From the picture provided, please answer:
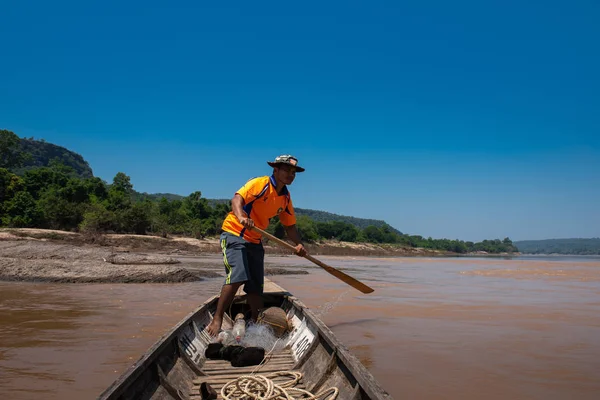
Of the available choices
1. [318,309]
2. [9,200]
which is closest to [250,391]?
[318,309]

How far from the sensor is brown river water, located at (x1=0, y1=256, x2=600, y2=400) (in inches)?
154

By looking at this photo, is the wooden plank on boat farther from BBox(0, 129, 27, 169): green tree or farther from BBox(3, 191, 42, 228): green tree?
BBox(0, 129, 27, 169): green tree

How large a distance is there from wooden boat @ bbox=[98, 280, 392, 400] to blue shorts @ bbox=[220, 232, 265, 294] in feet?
2.11

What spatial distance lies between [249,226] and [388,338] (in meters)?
2.81

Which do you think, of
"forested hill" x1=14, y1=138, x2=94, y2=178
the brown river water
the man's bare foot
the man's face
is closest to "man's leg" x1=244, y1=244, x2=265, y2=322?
the man's bare foot

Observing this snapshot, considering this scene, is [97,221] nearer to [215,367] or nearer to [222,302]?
[222,302]

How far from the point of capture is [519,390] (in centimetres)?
391

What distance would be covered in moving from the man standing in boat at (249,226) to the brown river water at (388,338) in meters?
1.28

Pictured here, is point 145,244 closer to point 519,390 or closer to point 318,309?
point 318,309

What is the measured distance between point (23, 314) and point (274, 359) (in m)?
4.71

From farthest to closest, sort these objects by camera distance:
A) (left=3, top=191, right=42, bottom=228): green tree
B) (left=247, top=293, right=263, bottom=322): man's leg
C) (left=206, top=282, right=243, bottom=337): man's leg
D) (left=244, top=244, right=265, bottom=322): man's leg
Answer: (left=3, top=191, right=42, bottom=228): green tree
(left=247, top=293, right=263, bottom=322): man's leg
(left=244, top=244, right=265, bottom=322): man's leg
(left=206, top=282, right=243, bottom=337): man's leg

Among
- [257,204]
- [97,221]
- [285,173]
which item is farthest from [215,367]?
[97,221]

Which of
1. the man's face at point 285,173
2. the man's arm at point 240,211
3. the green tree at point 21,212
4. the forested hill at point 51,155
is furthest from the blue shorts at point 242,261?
the forested hill at point 51,155

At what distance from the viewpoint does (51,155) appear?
158 m
